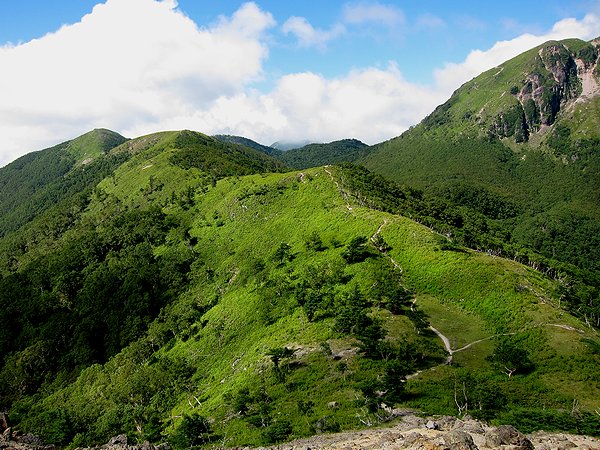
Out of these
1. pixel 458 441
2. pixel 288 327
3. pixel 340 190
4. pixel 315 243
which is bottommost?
pixel 288 327

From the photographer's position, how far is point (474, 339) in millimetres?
60031

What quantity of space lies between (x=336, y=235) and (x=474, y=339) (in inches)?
1733

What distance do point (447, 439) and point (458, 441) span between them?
0.75m

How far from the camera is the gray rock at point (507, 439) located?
1100 inches

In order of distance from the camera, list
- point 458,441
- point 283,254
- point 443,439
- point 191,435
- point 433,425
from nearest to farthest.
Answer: point 458,441 → point 443,439 → point 433,425 → point 191,435 → point 283,254

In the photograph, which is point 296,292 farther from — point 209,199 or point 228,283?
point 209,199

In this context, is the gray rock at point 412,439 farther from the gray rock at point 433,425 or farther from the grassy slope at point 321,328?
the grassy slope at point 321,328

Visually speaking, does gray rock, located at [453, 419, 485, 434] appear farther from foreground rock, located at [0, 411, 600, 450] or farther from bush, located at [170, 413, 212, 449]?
bush, located at [170, 413, 212, 449]

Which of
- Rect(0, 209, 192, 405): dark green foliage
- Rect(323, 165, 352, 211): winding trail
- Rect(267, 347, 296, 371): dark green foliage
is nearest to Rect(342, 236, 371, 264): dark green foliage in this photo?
Rect(267, 347, 296, 371): dark green foliage

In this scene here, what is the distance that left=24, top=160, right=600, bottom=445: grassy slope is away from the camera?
4925cm

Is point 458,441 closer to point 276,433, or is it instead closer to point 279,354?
point 276,433

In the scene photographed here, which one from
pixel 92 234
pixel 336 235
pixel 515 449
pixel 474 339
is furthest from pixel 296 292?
pixel 92 234

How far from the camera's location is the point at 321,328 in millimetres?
66500

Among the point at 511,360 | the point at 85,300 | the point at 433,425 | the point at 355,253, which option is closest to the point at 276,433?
the point at 433,425
